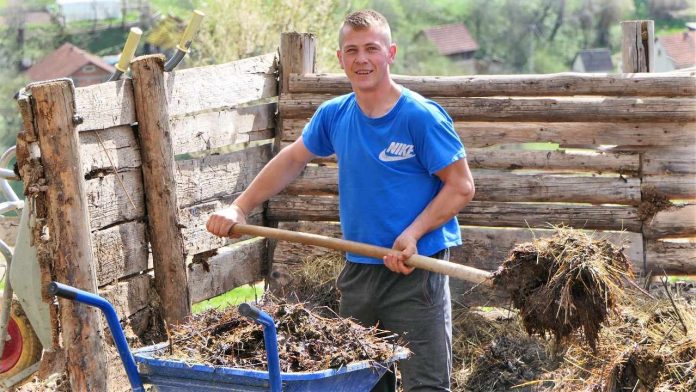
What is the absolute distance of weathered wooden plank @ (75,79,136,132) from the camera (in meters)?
5.62

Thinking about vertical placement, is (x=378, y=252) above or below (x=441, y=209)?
below

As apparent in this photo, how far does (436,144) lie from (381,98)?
354 mm

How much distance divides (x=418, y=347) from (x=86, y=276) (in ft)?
5.80

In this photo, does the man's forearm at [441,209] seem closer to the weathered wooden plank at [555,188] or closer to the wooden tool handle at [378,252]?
the wooden tool handle at [378,252]

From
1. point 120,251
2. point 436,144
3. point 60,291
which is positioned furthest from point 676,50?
point 60,291

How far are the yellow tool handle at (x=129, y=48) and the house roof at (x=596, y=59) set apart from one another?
4781 cm

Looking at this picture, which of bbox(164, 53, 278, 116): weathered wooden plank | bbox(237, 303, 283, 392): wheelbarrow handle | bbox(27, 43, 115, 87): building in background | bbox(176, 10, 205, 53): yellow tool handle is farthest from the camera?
bbox(27, 43, 115, 87): building in background

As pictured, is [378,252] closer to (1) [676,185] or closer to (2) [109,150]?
(2) [109,150]

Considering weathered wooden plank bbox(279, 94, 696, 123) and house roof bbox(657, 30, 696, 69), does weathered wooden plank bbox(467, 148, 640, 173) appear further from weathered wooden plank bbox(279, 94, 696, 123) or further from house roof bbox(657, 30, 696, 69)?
house roof bbox(657, 30, 696, 69)

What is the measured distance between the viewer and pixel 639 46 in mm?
7344

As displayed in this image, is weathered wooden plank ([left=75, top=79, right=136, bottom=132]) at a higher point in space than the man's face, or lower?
lower

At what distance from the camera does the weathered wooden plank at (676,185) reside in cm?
710

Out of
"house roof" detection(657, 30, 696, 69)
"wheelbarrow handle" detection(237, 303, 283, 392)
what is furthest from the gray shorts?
"house roof" detection(657, 30, 696, 69)

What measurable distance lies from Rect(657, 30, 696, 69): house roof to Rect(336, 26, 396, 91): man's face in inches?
1744
